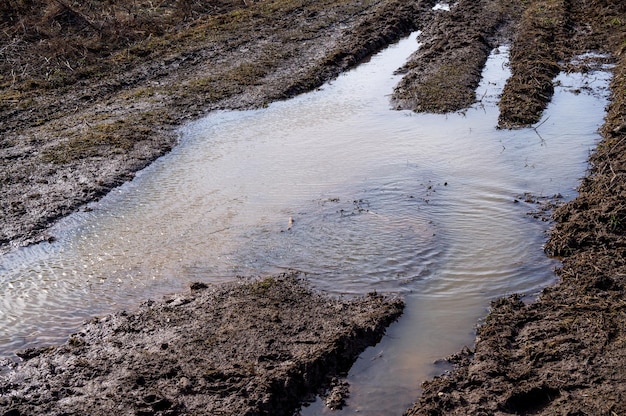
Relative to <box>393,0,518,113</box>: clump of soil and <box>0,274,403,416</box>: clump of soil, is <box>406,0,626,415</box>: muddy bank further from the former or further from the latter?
<box>393,0,518,113</box>: clump of soil

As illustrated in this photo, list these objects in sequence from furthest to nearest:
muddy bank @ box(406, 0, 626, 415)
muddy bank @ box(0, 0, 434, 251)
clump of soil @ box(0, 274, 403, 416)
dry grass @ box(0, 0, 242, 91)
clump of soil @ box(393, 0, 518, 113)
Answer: dry grass @ box(0, 0, 242, 91) → clump of soil @ box(393, 0, 518, 113) → muddy bank @ box(0, 0, 434, 251) → clump of soil @ box(0, 274, 403, 416) → muddy bank @ box(406, 0, 626, 415)

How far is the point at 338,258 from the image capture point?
25.4 feet

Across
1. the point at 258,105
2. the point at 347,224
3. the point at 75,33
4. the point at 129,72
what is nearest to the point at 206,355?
the point at 347,224

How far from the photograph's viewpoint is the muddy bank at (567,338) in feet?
17.1

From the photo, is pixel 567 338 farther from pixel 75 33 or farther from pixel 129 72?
pixel 75 33

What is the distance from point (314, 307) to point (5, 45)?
12707 millimetres

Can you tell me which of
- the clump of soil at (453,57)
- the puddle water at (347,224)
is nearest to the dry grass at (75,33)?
the puddle water at (347,224)

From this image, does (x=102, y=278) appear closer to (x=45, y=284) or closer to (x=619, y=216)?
(x=45, y=284)

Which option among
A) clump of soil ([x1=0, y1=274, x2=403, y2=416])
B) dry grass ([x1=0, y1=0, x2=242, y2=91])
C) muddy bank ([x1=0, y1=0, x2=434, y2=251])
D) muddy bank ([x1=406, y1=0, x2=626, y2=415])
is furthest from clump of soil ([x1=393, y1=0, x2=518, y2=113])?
clump of soil ([x1=0, y1=274, x2=403, y2=416])

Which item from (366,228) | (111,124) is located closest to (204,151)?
(111,124)

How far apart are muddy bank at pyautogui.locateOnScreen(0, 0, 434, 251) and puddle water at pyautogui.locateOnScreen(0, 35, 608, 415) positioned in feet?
2.24

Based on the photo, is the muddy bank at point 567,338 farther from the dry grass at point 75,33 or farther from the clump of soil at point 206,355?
the dry grass at point 75,33

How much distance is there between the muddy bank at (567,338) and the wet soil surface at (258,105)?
17mm

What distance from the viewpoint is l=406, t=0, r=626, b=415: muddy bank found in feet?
17.1
